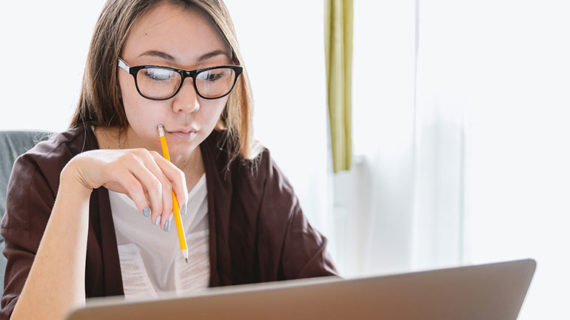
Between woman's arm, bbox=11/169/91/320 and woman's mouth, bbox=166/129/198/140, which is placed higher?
woman's mouth, bbox=166/129/198/140

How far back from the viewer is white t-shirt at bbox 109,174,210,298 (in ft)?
3.62

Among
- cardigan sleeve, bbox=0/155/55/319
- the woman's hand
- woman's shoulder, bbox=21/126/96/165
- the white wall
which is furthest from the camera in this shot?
the white wall

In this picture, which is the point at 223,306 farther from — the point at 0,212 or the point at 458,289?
the point at 0,212

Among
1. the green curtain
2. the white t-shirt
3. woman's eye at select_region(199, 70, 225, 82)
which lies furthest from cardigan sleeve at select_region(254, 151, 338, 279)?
the green curtain

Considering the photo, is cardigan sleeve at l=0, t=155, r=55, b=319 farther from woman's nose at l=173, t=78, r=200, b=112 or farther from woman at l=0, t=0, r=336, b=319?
woman's nose at l=173, t=78, r=200, b=112

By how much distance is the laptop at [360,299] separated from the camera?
480 millimetres

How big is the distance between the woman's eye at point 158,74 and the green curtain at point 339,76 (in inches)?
38.8

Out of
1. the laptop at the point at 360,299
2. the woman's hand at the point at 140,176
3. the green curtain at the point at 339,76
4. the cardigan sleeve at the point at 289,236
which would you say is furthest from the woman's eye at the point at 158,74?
the green curtain at the point at 339,76

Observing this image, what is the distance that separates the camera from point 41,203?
101cm

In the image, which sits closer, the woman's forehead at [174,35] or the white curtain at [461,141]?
the woman's forehead at [174,35]

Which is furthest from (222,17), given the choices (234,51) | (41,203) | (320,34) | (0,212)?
(320,34)

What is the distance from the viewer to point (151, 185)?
82cm

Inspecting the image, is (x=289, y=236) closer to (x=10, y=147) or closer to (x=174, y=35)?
(x=174, y=35)

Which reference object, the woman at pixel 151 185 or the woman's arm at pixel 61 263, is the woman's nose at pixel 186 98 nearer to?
the woman at pixel 151 185
